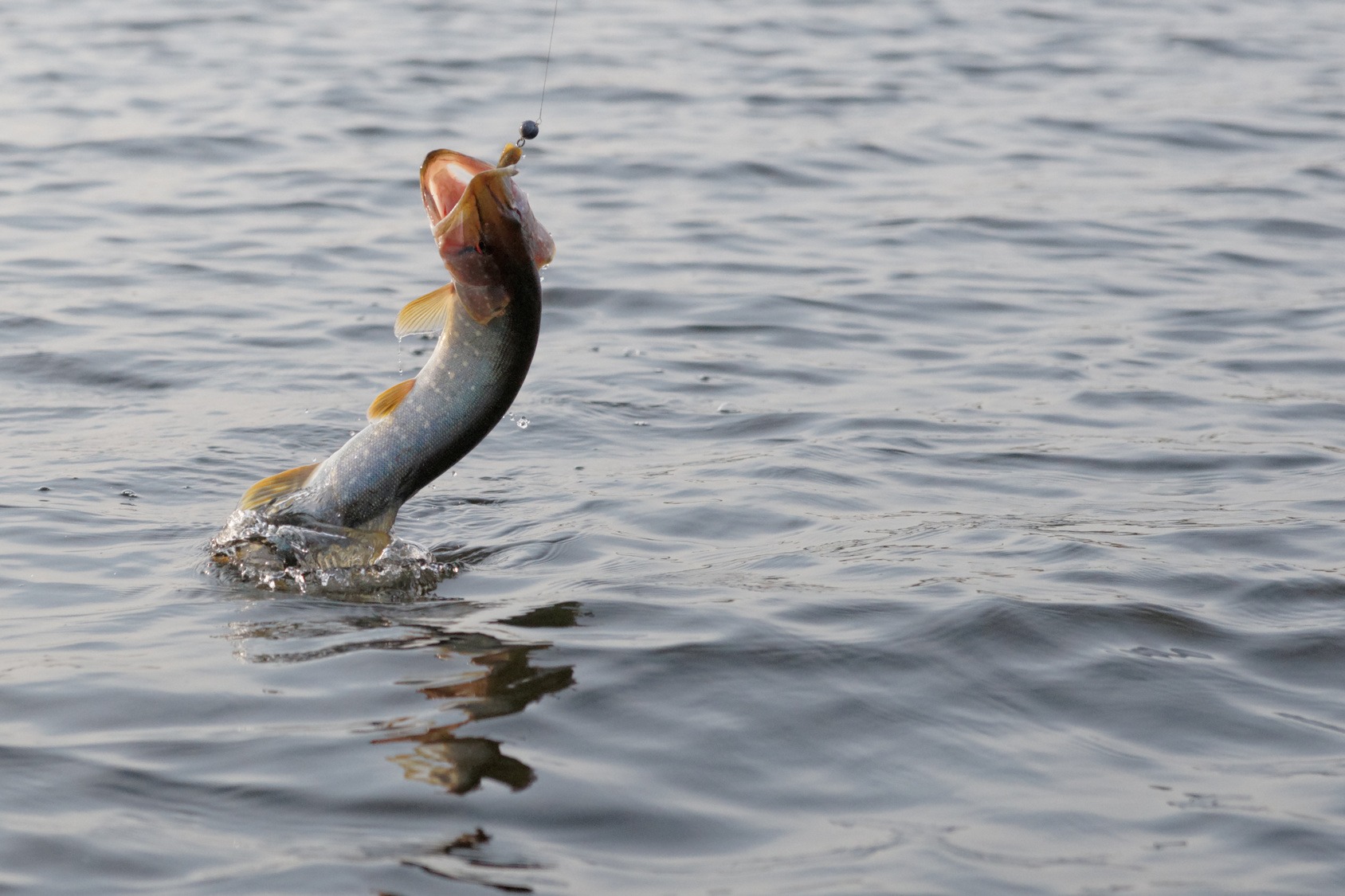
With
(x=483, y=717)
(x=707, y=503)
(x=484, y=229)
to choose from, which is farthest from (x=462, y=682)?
(x=707, y=503)

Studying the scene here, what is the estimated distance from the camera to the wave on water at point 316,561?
211 inches

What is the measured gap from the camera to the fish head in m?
4.55

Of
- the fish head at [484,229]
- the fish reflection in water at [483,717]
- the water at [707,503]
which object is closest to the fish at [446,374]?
the fish head at [484,229]

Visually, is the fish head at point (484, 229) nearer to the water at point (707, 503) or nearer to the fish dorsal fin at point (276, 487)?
the fish dorsal fin at point (276, 487)

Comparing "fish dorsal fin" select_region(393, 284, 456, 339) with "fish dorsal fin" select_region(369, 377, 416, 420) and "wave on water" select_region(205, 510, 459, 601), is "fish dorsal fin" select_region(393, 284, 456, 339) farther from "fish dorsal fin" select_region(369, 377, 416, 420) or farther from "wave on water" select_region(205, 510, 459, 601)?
"wave on water" select_region(205, 510, 459, 601)

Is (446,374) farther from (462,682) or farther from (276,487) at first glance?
(462,682)

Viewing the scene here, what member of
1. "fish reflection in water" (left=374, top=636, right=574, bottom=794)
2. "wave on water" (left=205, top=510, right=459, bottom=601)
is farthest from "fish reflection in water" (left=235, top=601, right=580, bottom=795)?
"wave on water" (left=205, top=510, right=459, bottom=601)

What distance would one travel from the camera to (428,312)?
491 cm

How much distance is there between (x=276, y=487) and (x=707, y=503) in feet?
6.10

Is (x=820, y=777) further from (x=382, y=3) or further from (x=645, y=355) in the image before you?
(x=382, y=3)

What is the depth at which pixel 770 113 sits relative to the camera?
14867 millimetres

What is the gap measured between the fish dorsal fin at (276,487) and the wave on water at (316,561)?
0.10m

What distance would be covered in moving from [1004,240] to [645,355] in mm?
3538

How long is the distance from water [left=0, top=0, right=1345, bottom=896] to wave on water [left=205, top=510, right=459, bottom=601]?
90 mm
